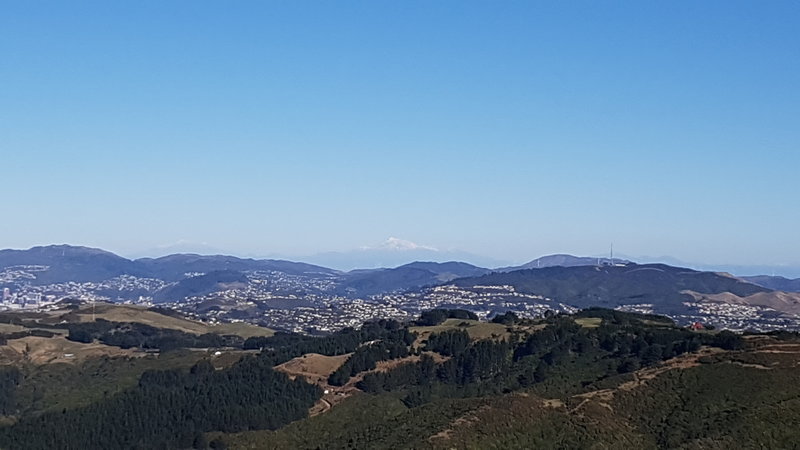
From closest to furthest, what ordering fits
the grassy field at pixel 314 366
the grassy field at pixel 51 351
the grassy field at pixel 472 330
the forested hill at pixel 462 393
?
the forested hill at pixel 462 393 < the grassy field at pixel 314 366 < the grassy field at pixel 472 330 < the grassy field at pixel 51 351

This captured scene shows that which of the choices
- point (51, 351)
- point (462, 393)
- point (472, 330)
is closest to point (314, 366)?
point (462, 393)

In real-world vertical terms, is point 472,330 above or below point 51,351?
above

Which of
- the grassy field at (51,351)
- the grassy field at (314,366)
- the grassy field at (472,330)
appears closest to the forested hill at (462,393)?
the grassy field at (314,366)

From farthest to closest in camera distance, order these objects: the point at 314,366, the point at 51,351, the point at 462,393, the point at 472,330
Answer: the point at 51,351 < the point at 472,330 < the point at 314,366 < the point at 462,393

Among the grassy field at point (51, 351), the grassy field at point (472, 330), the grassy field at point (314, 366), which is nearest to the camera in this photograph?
→ the grassy field at point (314, 366)

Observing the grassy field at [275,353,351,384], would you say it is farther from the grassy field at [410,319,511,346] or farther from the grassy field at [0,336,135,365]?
the grassy field at [0,336,135,365]

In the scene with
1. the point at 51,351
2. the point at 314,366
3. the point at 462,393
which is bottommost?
the point at 51,351

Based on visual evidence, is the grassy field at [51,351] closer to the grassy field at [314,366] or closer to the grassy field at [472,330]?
the grassy field at [314,366]

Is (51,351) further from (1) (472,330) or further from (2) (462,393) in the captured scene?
(2) (462,393)
